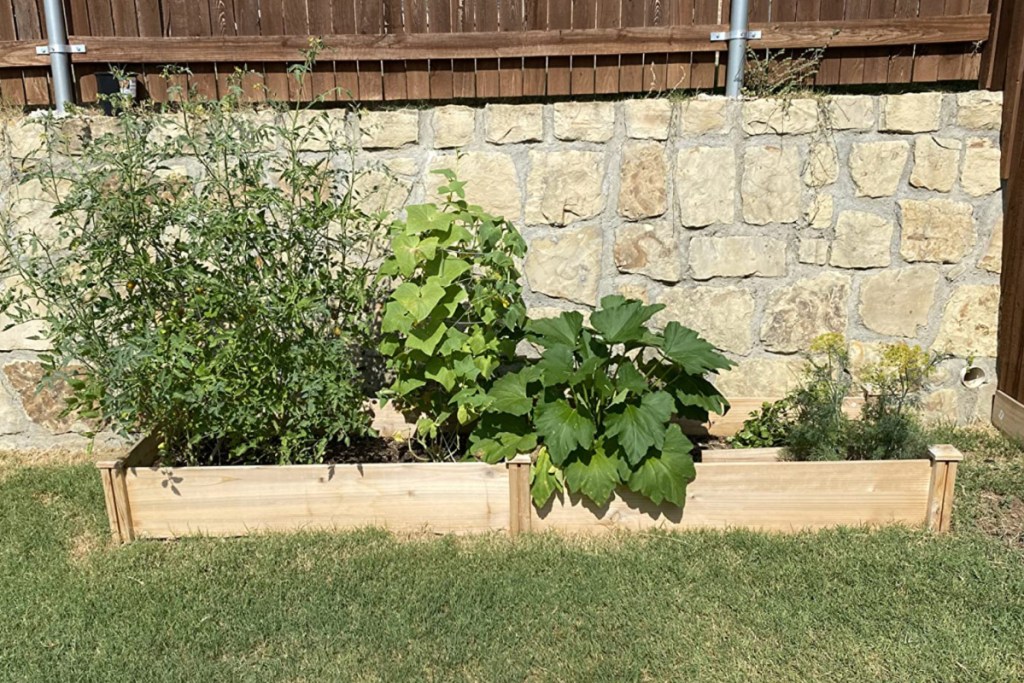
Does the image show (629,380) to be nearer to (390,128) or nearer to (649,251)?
(649,251)

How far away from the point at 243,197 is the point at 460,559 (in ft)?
6.09

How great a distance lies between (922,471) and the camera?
326cm

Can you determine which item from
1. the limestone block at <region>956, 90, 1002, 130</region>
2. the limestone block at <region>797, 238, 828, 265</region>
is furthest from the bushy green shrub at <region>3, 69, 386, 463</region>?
the limestone block at <region>956, 90, 1002, 130</region>

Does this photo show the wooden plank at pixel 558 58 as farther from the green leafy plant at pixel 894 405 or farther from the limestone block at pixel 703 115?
the green leafy plant at pixel 894 405

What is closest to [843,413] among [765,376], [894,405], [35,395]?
[894,405]

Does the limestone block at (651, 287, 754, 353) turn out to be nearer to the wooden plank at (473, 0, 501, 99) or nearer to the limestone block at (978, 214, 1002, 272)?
the limestone block at (978, 214, 1002, 272)

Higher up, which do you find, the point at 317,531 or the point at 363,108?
the point at 363,108

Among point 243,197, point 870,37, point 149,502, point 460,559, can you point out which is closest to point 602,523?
point 460,559

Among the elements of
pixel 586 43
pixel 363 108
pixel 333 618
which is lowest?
pixel 333 618

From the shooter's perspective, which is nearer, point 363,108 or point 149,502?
point 149,502

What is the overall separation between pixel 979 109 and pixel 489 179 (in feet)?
7.66

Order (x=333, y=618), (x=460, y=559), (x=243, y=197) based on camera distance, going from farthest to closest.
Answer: (x=243, y=197)
(x=460, y=559)
(x=333, y=618)

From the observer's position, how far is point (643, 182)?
3979mm

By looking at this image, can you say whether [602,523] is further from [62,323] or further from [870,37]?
[870,37]
